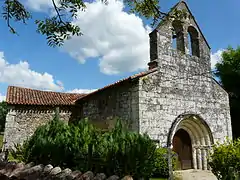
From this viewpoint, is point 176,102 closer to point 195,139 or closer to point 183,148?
point 195,139

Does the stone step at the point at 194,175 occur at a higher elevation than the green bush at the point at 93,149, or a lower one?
lower

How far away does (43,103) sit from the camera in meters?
12.9

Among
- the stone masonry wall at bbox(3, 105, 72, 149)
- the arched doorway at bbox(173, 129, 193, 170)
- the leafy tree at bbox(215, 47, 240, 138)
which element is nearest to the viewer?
the arched doorway at bbox(173, 129, 193, 170)

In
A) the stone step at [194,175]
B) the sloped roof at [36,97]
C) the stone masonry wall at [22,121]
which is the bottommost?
the stone step at [194,175]

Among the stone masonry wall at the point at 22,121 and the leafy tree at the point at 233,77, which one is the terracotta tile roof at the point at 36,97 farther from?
the leafy tree at the point at 233,77

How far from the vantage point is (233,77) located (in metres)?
15.4

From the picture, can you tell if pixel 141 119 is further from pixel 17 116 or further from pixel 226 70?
pixel 226 70

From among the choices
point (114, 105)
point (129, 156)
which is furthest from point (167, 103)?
point (129, 156)

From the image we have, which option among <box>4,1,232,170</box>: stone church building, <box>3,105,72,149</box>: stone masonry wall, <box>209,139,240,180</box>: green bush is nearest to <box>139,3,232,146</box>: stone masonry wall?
<box>4,1,232,170</box>: stone church building

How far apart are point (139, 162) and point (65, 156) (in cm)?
220

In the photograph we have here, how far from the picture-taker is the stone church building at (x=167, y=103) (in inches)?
373

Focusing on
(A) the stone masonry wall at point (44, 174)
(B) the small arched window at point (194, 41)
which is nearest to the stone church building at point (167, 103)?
(B) the small arched window at point (194, 41)

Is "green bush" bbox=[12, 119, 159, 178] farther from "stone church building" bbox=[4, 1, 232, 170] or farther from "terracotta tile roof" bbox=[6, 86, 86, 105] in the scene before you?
"terracotta tile roof" bbox=[6, 86, 86, 105]

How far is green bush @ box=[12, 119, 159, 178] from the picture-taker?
4.75 meters
